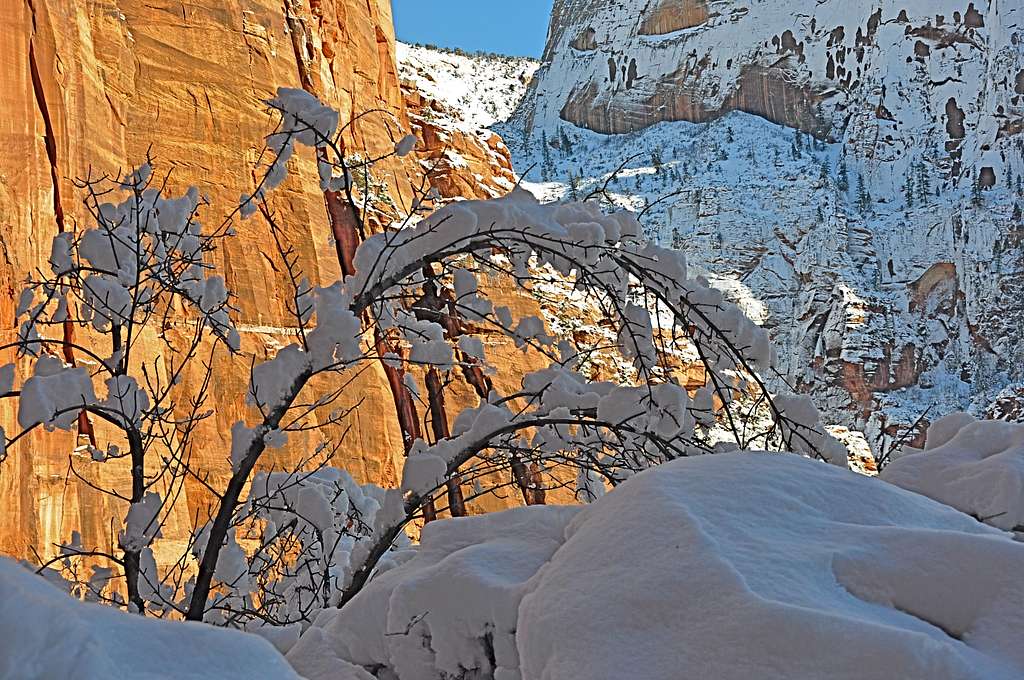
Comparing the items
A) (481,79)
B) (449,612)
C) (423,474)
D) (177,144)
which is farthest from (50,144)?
Answer: (481,79)

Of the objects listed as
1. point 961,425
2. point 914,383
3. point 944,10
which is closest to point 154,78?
point 961,425

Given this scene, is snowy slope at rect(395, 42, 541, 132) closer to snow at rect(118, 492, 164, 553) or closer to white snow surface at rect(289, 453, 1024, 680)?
snow at rect(118, 492, 164, 553)

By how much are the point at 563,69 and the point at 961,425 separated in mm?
72334

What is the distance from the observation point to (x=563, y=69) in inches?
2837

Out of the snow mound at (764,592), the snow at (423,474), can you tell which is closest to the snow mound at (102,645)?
the snow mound at (764,592)

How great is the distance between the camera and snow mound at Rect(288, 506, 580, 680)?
5.56 ft

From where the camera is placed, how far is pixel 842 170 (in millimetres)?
57812

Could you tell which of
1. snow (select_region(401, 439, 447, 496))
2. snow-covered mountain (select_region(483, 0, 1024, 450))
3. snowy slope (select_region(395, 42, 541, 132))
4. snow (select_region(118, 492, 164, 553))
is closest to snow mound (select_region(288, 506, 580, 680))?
snow (select_region(401, 439, 447, 496))

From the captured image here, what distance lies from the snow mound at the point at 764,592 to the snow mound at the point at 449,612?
153 millimetres

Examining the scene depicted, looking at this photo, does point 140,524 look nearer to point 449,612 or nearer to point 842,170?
point 449,612

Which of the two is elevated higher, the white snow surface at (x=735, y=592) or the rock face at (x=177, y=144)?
the rock face at (x=177, y=144)

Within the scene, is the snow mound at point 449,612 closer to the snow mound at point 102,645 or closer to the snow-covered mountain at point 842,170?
the snow mound at point 102,645

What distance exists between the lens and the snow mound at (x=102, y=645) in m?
0.95

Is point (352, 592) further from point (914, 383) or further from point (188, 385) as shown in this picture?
point (914, 383)
